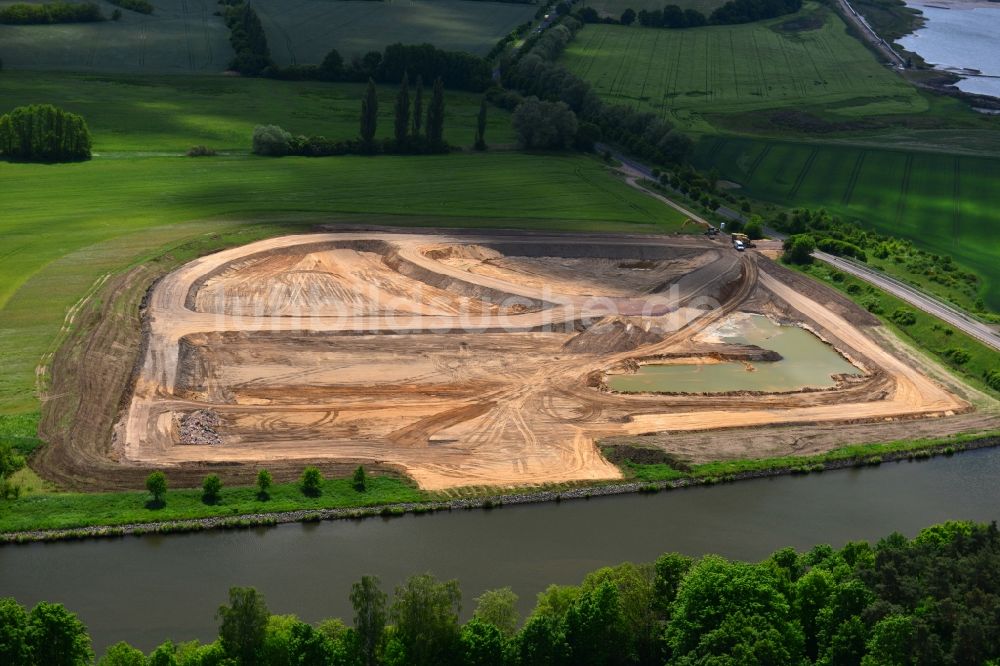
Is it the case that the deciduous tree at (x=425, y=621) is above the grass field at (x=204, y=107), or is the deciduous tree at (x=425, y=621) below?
below

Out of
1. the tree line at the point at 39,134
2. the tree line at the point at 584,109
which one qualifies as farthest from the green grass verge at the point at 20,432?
the tree line at the point at 584,109

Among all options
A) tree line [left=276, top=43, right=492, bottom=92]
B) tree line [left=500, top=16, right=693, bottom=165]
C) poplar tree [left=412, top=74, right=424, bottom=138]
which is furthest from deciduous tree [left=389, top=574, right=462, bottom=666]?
tree line [left=276, top=43, right=492, bottom=92]

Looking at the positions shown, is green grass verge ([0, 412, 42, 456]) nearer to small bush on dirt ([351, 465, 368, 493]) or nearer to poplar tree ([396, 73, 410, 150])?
small bush on dirt ([351, 465, 368, 493])

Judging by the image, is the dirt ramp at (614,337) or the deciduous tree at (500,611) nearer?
the deciduous tree at (500,611)

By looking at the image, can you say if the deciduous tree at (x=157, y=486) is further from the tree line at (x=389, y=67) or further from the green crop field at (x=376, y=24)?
the green crop field at (x=376, y=24)

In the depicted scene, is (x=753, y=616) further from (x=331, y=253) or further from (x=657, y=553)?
(x=331, y=253)

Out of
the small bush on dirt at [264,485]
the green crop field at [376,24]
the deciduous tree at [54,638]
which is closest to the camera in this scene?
the deciduous tree at [54,638]

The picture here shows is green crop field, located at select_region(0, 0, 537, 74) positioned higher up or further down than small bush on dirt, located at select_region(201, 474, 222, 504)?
higher up
